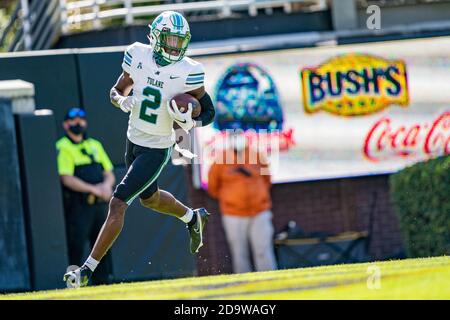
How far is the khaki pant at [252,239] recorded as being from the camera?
13844 millimetres

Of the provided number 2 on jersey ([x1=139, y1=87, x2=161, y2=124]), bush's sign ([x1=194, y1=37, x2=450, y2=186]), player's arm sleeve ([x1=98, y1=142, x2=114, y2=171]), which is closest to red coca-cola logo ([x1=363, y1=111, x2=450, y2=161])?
bush's sign ([x1=194, y1=37, x2=450, y2=186])

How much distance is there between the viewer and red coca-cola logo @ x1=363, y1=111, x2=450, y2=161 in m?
15.2

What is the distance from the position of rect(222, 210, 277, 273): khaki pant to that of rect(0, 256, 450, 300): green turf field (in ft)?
14.6

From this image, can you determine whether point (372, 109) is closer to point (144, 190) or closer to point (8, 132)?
point (8, 132)

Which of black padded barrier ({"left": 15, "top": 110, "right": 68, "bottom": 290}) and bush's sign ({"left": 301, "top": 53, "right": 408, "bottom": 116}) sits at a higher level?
bush's sign ({"left": 301, "top": 53, "right": 408, "bottom": 116})

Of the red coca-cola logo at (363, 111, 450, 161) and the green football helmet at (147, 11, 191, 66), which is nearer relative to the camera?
the green football helmet at (147, 11, 191, 66)

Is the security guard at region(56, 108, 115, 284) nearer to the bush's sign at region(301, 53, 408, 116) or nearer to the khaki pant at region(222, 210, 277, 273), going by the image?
the khaki pant at region(222, 210, 277, 273)

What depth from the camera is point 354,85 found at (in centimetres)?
1523

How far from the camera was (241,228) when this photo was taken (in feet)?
45.7

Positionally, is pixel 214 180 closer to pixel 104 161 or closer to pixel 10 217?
pixel 104 161

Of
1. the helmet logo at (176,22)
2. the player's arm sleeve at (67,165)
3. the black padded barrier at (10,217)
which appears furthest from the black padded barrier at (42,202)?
the helmet logo at (176,22)

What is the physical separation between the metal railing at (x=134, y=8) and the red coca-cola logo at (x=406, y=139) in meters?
1.63

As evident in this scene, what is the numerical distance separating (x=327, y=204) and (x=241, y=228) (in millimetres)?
1716
